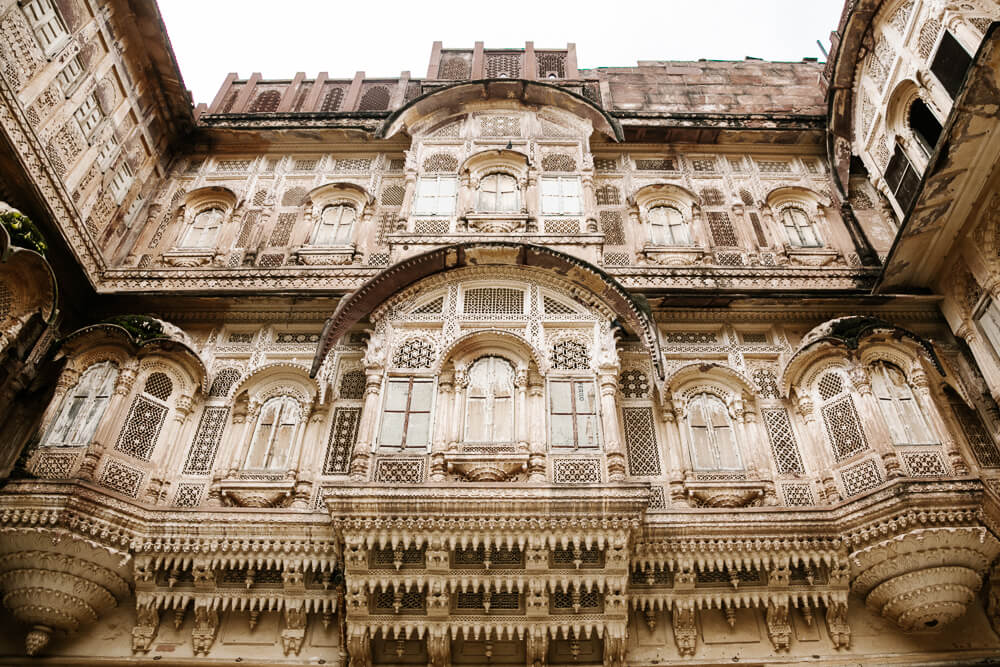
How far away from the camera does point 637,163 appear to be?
40.9ft

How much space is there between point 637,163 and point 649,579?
24.7 ft

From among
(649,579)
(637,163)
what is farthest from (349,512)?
(637,163)

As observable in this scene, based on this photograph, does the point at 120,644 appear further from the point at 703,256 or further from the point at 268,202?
the point at 703,256

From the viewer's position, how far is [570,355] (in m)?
8.55

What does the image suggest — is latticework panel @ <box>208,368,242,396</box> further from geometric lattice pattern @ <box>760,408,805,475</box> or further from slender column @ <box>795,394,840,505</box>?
slender column @ <box>795,394,840,505</box>

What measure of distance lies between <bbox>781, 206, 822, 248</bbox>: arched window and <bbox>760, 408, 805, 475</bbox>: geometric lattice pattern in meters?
3.55

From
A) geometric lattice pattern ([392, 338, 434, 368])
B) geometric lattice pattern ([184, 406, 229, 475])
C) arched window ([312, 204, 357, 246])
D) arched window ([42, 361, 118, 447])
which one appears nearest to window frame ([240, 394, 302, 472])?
geometric lattice pattern ([184, 406, 229, 475])

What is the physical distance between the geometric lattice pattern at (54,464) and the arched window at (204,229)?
449 cm

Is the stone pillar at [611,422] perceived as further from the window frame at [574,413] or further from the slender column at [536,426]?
the slender column at [536,426]

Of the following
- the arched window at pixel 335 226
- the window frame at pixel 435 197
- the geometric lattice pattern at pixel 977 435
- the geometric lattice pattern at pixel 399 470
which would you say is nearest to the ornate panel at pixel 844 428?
the geometric lattice pattern at pixel 977 435

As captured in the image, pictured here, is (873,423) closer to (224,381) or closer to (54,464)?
(224,381)

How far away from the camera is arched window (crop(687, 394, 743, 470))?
8.37 m

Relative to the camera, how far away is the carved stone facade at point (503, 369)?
23.1 feet

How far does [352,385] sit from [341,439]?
2.50 feet
